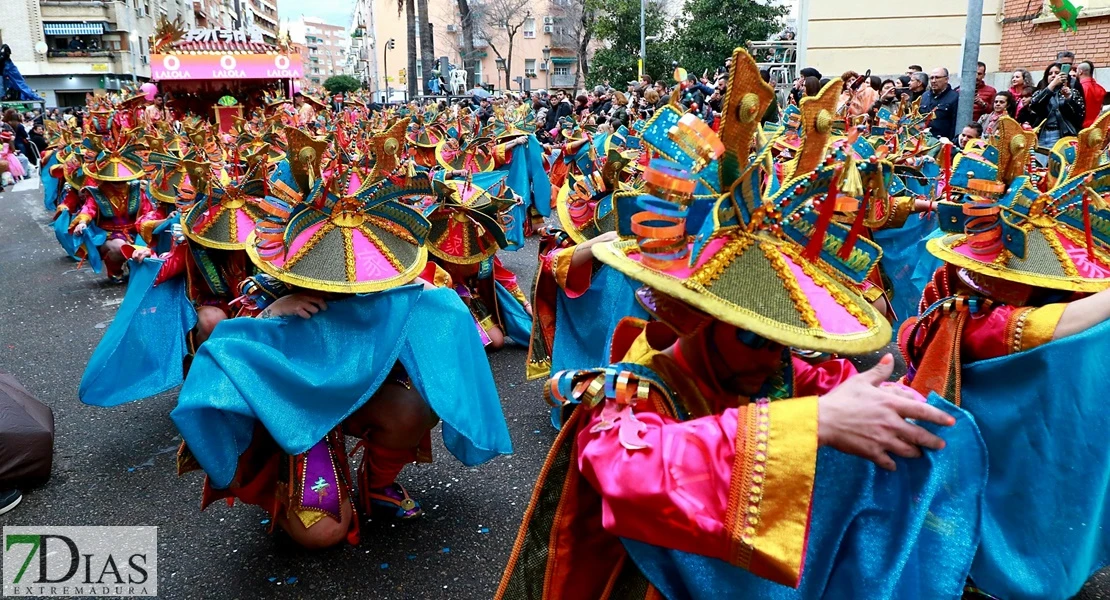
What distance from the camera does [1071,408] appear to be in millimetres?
2182

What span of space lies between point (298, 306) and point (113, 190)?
216 inches

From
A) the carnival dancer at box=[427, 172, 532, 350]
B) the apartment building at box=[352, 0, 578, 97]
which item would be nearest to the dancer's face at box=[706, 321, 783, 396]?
the carnival dancer at box=[427, 172, 532, 350]

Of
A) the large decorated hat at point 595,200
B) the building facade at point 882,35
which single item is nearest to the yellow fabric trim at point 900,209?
the large decorated hat at point 595,200

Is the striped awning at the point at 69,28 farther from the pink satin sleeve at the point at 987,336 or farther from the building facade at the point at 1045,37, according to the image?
the pink satin sleeve at the point at 987,336

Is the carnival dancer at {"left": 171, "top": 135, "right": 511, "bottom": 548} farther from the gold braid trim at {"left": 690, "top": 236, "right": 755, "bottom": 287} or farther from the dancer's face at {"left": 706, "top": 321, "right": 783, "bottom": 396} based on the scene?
the gold braid trim at {"left": 690, "top": 236, "right": 755, "bottom": 287}

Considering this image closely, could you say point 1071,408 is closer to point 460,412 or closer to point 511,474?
point 460,412

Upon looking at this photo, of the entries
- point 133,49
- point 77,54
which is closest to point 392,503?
point 77,54

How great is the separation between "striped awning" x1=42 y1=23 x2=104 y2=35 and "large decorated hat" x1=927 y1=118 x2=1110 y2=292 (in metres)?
46.5

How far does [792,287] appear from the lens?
1394 mm

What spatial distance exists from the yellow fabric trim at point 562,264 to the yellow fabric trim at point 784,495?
211 cm

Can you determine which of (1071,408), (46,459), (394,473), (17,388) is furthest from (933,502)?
(17,388)

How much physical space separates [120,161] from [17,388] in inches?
152

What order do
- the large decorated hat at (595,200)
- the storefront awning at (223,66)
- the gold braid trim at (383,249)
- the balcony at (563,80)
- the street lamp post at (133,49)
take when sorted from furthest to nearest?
the balcony at (563,80), the street lamp post at (133,49), the storefront awning at (223,66), the large decorated hat at (595,200), the gold braid trim at (383,249)

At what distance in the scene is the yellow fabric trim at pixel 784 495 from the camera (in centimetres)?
Answer: 131
